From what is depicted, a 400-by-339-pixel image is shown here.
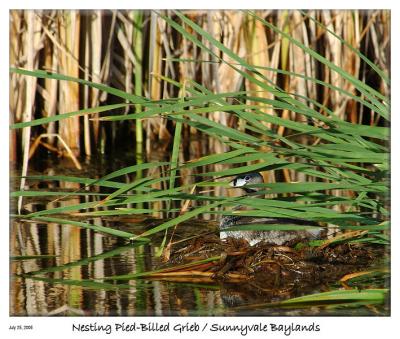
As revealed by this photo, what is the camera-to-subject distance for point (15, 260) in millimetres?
4469

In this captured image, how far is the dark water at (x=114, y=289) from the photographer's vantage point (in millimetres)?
3695

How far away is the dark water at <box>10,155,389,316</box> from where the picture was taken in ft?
12.1

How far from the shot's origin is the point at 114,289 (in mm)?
3971

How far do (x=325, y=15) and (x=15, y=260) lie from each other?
422 centimetres

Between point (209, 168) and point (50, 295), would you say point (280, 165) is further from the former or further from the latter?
point (209, 168)

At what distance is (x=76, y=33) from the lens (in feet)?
23.9

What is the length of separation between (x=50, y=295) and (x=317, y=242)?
1214 mm
